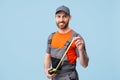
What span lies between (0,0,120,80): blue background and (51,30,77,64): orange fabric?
0.56 m

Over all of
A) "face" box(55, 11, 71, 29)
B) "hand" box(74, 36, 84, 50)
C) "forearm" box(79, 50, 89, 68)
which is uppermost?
"face" box(55, 11, 71, 29)

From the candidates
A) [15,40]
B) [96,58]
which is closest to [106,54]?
[96,58]

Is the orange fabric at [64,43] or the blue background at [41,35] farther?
the blue background at [41,35]

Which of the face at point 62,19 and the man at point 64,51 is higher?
the face at point 62,19

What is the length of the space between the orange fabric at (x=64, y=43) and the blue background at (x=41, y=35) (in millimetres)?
556

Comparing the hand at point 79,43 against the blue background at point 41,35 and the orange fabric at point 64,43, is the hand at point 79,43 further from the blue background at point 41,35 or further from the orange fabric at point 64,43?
the blue background at point 41,35

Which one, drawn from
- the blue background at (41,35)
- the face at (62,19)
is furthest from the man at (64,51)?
the blue background at (41,35)

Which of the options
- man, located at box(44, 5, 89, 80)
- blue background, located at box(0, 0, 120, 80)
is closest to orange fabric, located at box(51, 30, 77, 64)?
man, located at box(44, 5, 89, 80)

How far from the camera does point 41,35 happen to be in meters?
1.58

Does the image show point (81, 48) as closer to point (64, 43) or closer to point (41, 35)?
point (64, 43)

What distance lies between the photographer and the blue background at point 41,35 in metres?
1.54

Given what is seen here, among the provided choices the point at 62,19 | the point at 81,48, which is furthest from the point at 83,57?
the point at 62,19

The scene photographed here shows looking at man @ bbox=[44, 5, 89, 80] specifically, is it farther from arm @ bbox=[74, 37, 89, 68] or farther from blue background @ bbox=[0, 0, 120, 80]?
blue background @ bbox=[0, 0, 120, 80]

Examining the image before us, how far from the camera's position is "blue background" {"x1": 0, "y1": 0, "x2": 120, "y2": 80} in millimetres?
1539
